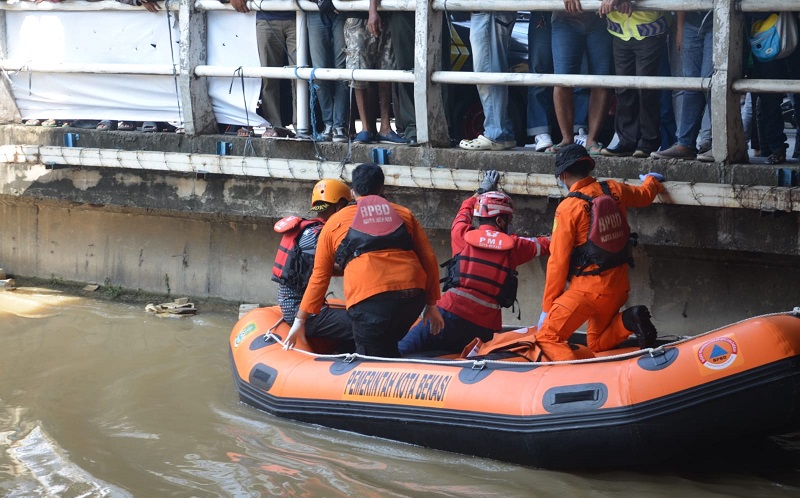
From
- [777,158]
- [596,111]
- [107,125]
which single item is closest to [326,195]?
[596,111]

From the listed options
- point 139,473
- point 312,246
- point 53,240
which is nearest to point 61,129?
point 53,240

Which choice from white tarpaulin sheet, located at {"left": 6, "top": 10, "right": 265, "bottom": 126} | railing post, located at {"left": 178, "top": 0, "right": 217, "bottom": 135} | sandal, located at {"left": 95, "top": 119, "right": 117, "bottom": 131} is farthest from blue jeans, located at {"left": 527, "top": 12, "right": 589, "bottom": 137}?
sandal, located at {"left": 95, "top": 119, "right": 117, "bottom": 131}

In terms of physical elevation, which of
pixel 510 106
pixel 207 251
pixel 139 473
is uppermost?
pixel 510 106

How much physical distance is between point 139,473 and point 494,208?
2676 millimetres

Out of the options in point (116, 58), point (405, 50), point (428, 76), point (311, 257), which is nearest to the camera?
point (311, 257)

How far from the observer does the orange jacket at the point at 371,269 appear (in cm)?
614

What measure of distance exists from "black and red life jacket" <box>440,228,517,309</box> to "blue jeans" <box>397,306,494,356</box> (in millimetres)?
180

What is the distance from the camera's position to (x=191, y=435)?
634cm

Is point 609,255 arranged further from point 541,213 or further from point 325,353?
point 325,353

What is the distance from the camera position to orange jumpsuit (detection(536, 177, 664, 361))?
584 centimetres

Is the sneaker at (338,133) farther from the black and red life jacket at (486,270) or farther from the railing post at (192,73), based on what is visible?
the black and red life jacket at (486,270)

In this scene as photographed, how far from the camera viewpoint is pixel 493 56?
736cm

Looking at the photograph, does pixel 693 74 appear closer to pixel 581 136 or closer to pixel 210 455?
pixel 581 136

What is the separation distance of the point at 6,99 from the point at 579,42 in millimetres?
5694
